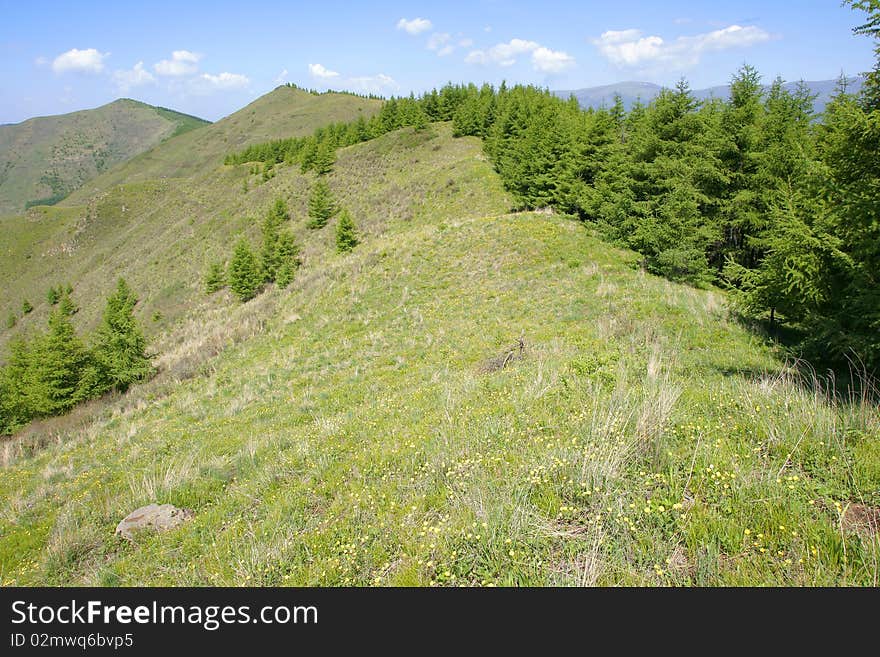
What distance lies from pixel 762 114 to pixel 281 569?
24881 millimetres

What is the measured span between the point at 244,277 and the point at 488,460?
1654 inches

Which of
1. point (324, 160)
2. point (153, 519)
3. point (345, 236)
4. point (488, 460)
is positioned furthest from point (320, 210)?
point (488, 460)

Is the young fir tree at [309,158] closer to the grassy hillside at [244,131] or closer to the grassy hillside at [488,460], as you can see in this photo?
the grassy hillside at [488,460]

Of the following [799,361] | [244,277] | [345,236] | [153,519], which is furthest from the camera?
[244,277]

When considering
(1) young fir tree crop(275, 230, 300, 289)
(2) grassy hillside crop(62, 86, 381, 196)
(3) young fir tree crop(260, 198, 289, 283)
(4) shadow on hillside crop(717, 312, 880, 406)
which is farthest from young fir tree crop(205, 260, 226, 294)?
(2) grassy hillside crop(62, 86, 381, 196)

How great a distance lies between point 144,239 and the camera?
78.8 meters

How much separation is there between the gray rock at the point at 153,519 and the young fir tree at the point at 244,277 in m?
37.8

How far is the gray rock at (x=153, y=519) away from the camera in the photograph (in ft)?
19.7

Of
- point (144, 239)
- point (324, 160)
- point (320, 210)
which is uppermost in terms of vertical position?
point (324, 160)

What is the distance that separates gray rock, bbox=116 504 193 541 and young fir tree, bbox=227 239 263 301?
37.8m

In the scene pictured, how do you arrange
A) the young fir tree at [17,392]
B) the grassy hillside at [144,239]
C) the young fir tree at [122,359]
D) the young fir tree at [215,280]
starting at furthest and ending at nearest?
1. the grassy hillside at [144,239]
2. the young fir tree at [215,280]
3. the young fir tree at [17,392]
4. the young fir tree at [122,359]

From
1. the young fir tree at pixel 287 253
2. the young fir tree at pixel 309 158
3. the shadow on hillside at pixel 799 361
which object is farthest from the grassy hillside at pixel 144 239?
the shadow on hillside at pixel 799 361

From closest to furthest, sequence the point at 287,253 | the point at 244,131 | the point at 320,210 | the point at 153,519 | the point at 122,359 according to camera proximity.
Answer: the point at 153,519
the point at 122,359
the point at 287,253
the point at 320,210
the point at 244,131

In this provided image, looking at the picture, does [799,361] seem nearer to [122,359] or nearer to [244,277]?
[122,359]
